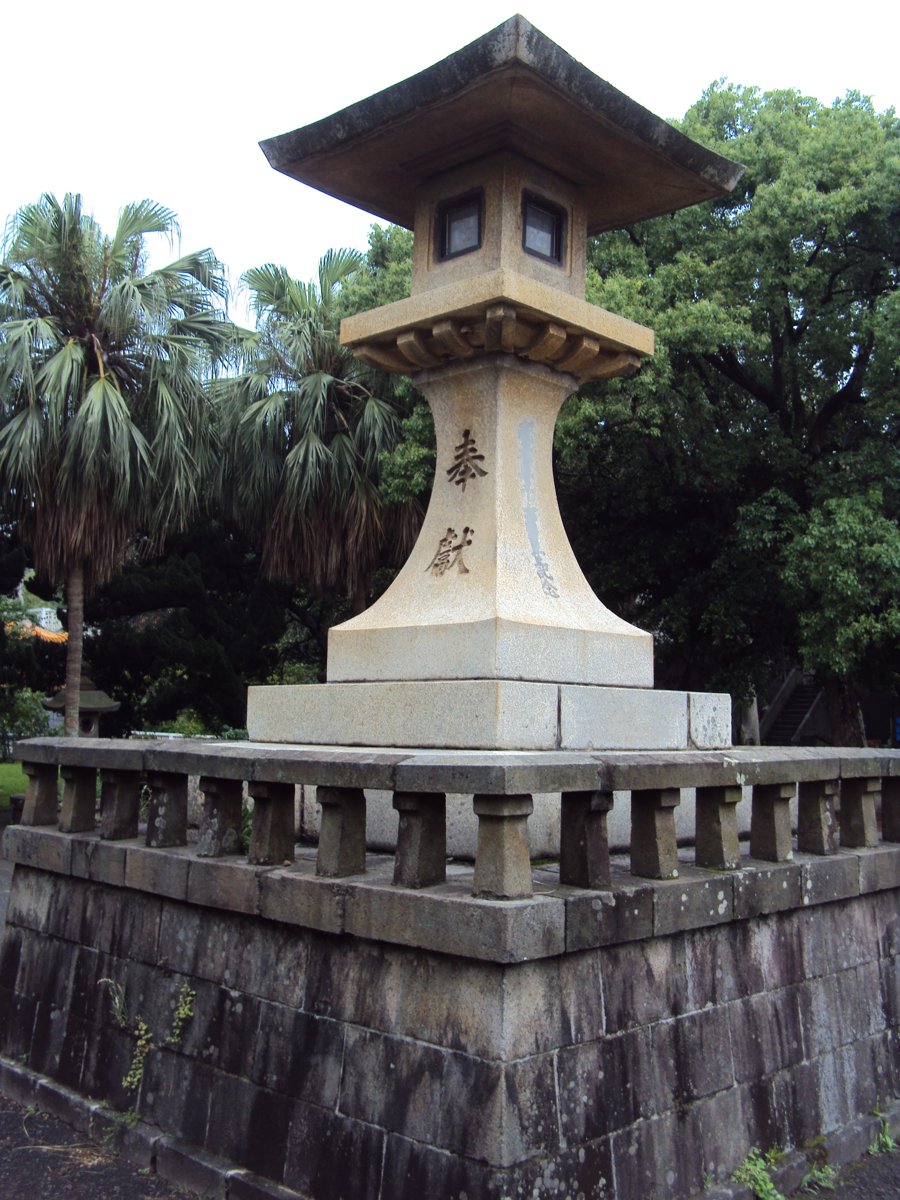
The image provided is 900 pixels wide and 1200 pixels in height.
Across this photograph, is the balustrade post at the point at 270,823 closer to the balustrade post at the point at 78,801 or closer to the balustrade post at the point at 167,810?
the balustrade post at the point at 167,810

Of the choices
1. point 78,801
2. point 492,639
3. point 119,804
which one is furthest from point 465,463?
point 78,801

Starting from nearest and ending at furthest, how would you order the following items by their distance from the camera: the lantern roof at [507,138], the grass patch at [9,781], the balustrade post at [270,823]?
the balustrade post at [270,823], the lantern roof at [507,138], the grass patch at [9,781]

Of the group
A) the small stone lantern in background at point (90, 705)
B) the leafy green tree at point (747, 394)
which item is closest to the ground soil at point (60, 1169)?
the leafy green tree at point (747, 394)

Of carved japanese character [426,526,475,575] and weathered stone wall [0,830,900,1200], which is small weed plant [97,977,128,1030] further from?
carved japanese character [426,526,475,575]

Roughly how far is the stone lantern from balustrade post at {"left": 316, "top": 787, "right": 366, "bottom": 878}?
0.93 metres

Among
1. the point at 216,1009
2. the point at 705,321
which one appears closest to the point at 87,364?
the point at 705,321

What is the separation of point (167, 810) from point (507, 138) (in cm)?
392

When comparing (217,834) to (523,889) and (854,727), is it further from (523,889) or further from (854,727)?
(854,727)

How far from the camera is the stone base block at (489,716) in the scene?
5.09 m

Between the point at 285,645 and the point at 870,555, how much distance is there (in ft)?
38.7

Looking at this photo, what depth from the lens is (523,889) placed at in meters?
3.73

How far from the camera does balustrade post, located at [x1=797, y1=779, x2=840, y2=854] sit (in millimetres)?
5328

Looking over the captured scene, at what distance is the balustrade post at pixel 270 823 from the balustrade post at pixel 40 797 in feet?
6.26

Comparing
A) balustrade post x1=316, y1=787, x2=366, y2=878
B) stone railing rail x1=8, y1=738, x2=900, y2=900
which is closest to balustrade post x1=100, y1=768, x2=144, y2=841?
stone railing rail x1=8, y1=738, x2=900, y2=900
